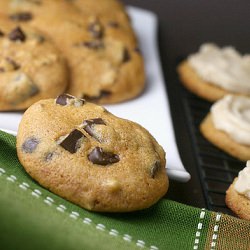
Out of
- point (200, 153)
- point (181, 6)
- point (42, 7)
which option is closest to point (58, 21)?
point (42, 7)

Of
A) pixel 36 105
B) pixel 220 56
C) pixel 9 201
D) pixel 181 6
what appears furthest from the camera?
pixel 181 6

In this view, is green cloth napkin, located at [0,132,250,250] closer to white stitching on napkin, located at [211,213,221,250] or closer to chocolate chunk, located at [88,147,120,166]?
Result: white stitching on napkin, located at [211,213,221,250]

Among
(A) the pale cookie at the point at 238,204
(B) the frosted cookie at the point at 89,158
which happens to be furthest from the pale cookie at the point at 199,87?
(B) the frosted cookie at the point at 89,158

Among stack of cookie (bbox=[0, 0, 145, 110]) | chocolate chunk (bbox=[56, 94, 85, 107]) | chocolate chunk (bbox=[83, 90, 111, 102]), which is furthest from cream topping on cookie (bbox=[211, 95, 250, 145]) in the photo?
chocolate chunk (bbox=[56, 94, 85, 107])

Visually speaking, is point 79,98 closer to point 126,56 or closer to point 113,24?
point 126,56

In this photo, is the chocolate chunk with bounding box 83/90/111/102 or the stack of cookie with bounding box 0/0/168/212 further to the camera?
the chocolate chunk with bounding box 83/90/111/102

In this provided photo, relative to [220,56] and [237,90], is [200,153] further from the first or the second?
[220,56]
